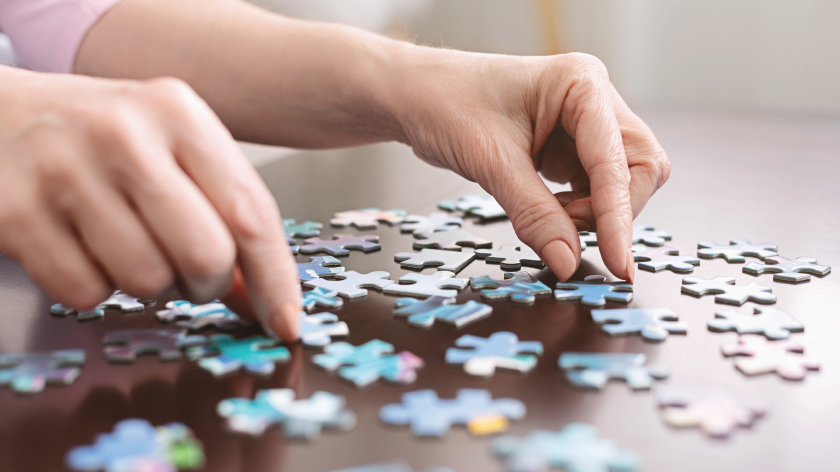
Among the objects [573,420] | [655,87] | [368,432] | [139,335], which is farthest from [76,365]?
[655,87]

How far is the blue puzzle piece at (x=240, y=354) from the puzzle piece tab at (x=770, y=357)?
0.55 meters

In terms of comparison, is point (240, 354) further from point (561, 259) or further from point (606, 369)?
point (561, 259)

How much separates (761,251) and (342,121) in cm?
95

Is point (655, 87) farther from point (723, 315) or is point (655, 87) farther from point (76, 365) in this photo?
point (76, 365)

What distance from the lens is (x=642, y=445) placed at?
0.70 metres

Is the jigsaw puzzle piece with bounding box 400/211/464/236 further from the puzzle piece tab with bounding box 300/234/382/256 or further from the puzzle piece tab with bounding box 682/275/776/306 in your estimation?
the puzzle piece tab with bounding box 682/275/776/306

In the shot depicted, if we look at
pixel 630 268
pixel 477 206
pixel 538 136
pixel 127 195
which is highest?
pixel 127 195

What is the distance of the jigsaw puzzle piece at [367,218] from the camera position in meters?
1.56

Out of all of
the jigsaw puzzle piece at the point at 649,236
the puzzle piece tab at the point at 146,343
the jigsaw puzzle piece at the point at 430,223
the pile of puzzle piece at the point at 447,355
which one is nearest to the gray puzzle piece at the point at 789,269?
the pile of puzzle piece at the point at 447,355

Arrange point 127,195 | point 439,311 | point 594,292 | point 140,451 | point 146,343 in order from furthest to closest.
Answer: point 594,292, point 439,311, point 146,343, point 127,195, point 140,451

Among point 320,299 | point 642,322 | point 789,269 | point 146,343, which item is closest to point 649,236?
point 789,269

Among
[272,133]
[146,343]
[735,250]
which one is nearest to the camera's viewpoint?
[146,343]

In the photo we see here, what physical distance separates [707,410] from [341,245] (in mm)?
787

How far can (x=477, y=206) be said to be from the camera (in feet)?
5.63
